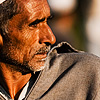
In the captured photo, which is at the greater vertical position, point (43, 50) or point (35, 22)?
point (35, 22)

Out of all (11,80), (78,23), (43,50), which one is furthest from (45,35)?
(78,23)

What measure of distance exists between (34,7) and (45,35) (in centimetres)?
32

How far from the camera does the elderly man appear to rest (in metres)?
4.57

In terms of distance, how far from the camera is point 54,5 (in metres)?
10.3

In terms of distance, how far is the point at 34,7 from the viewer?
4.62 meters

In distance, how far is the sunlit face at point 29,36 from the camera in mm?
4578

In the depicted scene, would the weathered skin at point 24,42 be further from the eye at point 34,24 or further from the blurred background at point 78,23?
the blurred background at point 78,23

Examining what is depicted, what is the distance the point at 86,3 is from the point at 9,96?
18.0 feet

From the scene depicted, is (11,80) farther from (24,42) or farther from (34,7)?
(34,7)

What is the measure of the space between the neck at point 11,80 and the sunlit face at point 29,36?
118mm

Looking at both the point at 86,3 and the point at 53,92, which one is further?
the point at 86,3

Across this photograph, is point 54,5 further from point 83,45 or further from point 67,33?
point 83,45

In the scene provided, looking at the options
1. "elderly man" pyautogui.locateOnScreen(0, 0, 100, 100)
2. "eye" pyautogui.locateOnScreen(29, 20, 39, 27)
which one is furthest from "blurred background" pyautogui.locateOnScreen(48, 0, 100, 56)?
"eye" pyautogui.locateOnScreen(29, 20, 39, 27)

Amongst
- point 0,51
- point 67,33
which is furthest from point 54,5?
point 0,51
